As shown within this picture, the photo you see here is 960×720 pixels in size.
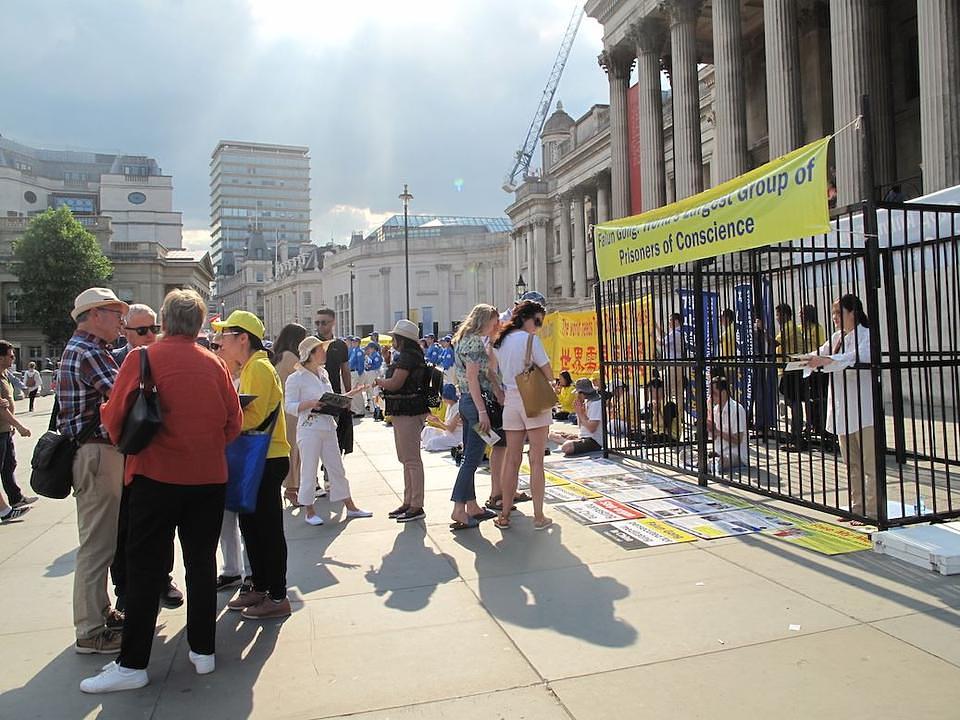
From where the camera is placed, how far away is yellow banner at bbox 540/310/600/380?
14094 mm

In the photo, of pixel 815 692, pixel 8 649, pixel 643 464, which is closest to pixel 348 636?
pixel 8 649

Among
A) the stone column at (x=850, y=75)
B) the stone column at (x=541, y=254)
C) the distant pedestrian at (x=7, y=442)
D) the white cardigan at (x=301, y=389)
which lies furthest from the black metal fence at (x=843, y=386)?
the stone column at (x=541, y=254)

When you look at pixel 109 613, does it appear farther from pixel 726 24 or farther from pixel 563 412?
pixel 726 24

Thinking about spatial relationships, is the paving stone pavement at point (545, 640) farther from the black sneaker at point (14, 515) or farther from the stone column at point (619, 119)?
the stone column at point (619, 119)

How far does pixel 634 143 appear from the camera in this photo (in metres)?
27.9

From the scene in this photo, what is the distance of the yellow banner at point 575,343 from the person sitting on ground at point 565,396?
422 millimetres

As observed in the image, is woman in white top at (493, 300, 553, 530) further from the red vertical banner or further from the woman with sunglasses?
the red vertical banner

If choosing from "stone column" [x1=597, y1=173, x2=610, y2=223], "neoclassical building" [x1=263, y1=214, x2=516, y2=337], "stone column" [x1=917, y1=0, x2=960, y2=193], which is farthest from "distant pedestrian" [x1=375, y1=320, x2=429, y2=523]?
"neoclassical building" [x1=263, y1=214, x2=516, y2=337]

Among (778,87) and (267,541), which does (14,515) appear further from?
(778,87)

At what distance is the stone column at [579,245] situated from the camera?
46344 millimetres

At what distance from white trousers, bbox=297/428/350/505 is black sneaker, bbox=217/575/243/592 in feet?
5.29

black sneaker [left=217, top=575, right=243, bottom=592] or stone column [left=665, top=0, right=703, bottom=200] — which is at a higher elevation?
stone column [left=665, top=0, right=703, bottom=200]

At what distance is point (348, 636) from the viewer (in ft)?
13.1

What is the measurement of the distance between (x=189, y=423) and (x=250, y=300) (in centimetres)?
14784
